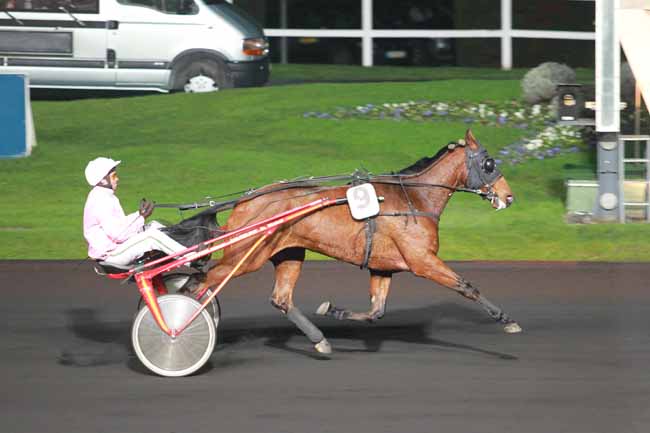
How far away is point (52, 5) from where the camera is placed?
20109 mm

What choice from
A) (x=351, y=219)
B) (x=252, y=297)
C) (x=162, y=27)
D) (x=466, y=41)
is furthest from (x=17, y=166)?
(x=466, y=41)

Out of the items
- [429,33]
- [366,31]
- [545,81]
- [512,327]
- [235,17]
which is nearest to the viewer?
[512,327]

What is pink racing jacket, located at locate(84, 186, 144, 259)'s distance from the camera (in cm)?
824

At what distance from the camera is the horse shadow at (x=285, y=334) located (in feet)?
29.0

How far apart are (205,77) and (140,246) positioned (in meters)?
12.9

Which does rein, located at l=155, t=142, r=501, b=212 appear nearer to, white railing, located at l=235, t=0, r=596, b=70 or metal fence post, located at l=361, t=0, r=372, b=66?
white railing, located at l=235, t=0, r=596, b=70

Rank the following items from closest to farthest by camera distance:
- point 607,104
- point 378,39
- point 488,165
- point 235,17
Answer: point 488,165, point 607,104, point 235,17, point 378,39

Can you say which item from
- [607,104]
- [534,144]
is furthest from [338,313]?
[534,144]

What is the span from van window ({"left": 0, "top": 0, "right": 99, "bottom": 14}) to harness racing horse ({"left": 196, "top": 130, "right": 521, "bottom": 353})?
12.2 m

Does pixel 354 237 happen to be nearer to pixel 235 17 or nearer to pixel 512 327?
pixel 512 327

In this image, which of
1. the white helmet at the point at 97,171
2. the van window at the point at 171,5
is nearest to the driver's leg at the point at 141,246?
the white helmet at the point at 97,171

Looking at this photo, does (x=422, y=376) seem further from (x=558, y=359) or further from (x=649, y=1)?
(x=649, y=1)

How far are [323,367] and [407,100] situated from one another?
445 inches

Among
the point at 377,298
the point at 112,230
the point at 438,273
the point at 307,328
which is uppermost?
the point at 112,230
